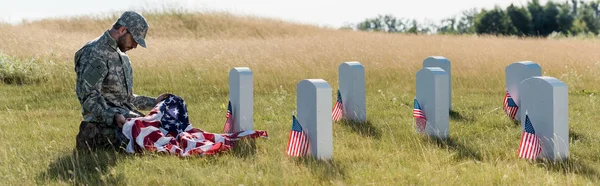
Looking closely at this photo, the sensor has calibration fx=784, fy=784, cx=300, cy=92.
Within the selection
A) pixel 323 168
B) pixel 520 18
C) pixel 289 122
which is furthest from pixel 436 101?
pixel 520 18

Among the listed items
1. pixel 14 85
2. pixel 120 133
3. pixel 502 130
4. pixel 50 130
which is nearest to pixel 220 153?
pixel 120 133

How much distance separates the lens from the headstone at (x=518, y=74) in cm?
1085

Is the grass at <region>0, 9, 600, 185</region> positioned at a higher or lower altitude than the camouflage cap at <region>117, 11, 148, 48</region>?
lower

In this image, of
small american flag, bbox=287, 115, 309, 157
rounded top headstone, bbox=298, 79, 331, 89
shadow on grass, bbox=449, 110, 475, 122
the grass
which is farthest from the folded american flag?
shadow on grass, bbox=449, 110, 475, 122

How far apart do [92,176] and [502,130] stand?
17.8 feet

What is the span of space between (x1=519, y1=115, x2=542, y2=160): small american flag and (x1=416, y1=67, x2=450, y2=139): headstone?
147 cm

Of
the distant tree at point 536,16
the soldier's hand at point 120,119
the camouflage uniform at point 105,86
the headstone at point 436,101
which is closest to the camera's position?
the camouflage uniform at point 105,86

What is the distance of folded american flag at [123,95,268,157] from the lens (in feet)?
26.7

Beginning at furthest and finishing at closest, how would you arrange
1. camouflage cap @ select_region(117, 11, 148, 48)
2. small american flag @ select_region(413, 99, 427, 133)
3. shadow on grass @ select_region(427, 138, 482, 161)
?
small american flag @ select_region(413, 99, 427, 133) → shadow on grass @ select_region(427, 138, 482, 161) → camouflage cap @ select_region(117, 11, 148, 48)

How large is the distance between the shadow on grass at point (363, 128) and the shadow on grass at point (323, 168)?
1953mm

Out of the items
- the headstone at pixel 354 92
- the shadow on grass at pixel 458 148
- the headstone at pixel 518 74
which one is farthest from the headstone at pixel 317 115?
the headstone at pixel 518 74

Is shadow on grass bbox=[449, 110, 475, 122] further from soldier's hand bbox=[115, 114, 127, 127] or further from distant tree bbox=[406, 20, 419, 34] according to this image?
distant tree bbox=[406, 20, 419, 34]

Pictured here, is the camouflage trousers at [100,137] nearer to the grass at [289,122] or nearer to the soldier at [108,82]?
the soldier at [108,82]

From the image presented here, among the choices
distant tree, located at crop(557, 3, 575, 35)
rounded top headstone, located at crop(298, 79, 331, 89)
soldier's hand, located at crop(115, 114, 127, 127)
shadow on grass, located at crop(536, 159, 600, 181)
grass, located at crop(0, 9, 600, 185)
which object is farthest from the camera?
distant tree, located at crop(557, 3, 575, 35)
